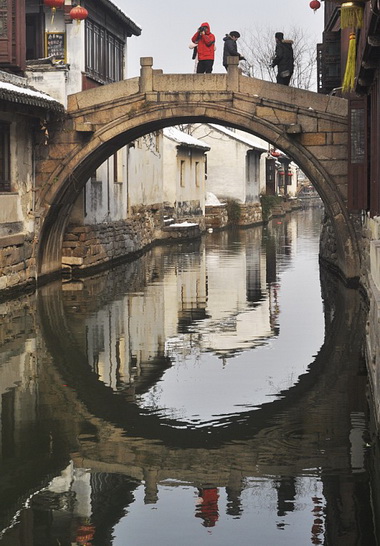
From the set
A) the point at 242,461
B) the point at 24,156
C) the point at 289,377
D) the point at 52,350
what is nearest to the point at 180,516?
the point at 242,461

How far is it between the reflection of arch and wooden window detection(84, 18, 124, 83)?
10.2 metres

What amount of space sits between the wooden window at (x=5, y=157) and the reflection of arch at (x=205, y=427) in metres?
4.50

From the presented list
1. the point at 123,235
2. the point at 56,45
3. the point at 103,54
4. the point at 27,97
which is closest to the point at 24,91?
the point at 27,97

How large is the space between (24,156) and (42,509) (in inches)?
575

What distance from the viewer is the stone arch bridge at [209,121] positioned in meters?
21.2

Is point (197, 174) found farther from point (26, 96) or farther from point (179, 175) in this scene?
point (26, 96)

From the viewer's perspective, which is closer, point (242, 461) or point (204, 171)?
point (242, 461)

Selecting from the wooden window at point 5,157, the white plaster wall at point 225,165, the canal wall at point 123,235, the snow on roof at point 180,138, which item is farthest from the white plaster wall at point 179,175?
the wooden window at point 5,157

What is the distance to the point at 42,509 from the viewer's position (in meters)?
7.85

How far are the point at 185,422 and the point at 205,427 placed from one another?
0.94 ft

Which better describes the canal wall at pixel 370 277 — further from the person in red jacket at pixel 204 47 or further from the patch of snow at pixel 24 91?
the patch of snow at pixel 24 91

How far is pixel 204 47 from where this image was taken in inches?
910

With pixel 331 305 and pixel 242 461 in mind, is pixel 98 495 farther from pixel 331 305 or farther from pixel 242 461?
pixel 331 305

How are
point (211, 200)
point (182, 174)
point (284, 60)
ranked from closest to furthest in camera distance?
1. point (284, 60)
2. point (182, 174)
3. point (211, 200)
